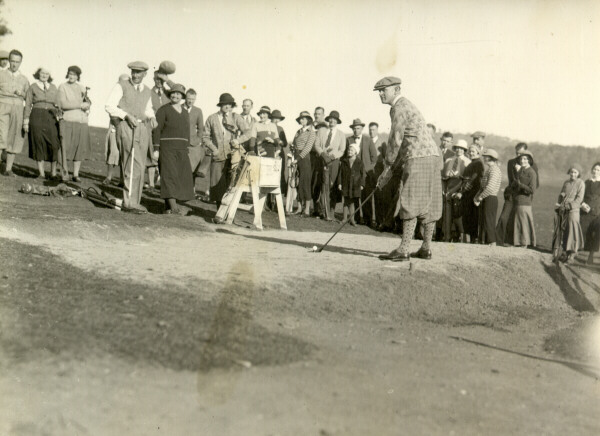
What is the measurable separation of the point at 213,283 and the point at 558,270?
629 cm

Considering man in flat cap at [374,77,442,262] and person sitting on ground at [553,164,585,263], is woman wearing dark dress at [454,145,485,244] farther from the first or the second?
man in flat cap at [374,77,442,262]

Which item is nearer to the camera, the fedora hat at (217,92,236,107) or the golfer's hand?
the golfer's hand

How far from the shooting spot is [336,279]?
6695mm

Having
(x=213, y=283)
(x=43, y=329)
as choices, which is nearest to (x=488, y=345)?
(x=213, y=283)

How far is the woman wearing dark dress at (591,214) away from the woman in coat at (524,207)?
1.07 meters

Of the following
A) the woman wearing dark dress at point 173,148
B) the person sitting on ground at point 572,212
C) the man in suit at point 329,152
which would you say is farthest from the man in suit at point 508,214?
the woman wearing dark dress at point 173,148

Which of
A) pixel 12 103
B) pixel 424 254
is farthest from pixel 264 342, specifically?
pixel 12 103

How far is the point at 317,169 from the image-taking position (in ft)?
45.2

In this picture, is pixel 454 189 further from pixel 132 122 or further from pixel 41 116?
pixel 41 116

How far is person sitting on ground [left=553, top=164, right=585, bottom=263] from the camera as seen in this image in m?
11.2

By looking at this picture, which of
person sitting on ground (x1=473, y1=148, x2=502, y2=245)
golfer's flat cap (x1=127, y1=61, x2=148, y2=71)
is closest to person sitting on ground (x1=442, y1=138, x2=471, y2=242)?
person sitting on ground (x1=473, y1=148, x2=502, y2=245)

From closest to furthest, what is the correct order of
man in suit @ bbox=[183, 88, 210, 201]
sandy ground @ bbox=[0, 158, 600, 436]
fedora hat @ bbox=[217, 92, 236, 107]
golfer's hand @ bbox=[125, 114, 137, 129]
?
sandy ground @ bbox=[0, 158, 600, 436]
golfer's hand @ bbox=[125, 114, 137, 129]
fedora hat @ bbox=[217, 92, 236, 107]
man in suit @ bbox=[183, 88, 210, 201]

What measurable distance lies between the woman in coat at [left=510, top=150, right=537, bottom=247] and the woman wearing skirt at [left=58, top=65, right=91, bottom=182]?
7787 mm

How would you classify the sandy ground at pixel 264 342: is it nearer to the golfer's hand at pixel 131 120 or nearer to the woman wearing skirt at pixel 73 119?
the golfer's hand at pixel 131 120
